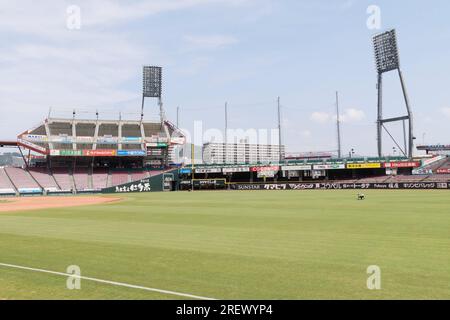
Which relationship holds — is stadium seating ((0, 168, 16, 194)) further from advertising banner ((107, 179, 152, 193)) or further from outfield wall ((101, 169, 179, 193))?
advertising banner ((107, 179, 152, 193))

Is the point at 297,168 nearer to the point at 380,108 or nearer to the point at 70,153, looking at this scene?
the point at 380,108

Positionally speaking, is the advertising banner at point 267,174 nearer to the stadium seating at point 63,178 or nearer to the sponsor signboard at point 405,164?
the sponsor signboard at point 405,164

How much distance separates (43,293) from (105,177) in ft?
246

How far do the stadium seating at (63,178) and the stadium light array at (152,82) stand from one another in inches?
1128

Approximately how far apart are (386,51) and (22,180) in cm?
7422

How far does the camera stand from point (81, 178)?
77.8m

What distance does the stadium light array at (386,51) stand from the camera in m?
73.9

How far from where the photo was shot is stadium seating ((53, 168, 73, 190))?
73369 millimetres

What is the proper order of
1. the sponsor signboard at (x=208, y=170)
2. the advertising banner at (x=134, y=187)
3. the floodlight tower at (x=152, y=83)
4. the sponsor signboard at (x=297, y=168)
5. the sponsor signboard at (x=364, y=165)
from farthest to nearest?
1. the floodlight tower at (x=152, y=83)
2. the sponsor signboard at (x=208, y=170)
3. the sponsor signboard at (x=297, y=168)
4. the advertising banner at (x=134, y=187)
5. the sponsor signboard at (x=364, y=165)

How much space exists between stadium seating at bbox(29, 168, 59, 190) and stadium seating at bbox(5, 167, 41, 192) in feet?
3.43

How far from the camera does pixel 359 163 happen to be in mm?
71375

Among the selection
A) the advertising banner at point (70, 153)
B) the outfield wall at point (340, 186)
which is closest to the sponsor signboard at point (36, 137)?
the advertising banner at point (70, 153)

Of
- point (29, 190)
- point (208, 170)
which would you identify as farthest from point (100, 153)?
point (208, 170)
